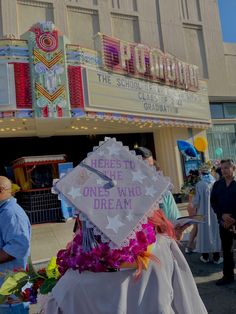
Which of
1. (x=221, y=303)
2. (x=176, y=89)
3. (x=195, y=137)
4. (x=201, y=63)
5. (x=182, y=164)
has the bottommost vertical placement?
(x=221, y=303)

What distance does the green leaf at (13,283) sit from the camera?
6.48ft

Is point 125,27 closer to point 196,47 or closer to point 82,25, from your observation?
point 82,25

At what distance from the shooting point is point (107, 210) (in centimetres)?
181

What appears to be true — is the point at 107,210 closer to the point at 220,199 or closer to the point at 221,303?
the point at 221,303

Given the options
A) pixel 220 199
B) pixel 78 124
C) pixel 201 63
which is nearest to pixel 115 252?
pixel 220 199

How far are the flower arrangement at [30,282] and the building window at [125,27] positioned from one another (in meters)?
14.5

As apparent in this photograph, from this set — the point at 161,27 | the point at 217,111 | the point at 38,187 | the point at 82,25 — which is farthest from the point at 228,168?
the point at 217,111

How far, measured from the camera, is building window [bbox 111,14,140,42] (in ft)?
50.6

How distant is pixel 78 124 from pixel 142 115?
227cm

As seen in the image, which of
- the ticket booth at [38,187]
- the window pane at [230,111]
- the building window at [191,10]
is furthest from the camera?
the window pane at [230,111]

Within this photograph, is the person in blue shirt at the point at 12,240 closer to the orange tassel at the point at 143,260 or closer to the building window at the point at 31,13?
the orange tassel at the point at 143,260

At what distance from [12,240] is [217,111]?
1679 cm

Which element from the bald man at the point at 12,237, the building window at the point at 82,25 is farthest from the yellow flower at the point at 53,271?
the building window at the point at 82,25

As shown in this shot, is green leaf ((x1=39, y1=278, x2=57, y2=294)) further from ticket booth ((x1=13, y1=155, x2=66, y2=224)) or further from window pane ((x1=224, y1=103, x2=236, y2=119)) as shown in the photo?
window pane ((x1=224, y1=103, x2=236, y2=119))
